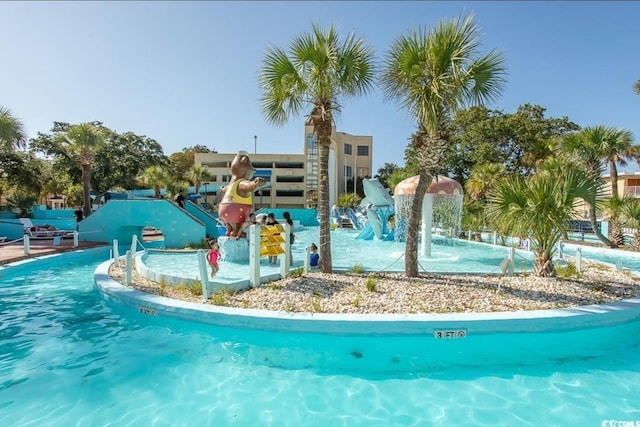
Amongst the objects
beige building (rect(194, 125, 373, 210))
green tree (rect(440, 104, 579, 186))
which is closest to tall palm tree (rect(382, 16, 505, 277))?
green tree (rect(440, 104, 579, 186))

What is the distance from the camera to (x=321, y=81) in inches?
334

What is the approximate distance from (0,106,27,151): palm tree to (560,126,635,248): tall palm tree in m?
27.8

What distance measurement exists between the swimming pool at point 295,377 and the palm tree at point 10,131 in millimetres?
16237

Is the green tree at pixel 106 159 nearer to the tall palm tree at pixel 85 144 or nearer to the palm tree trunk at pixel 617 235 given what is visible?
the tall palm tree at pixel 85 144

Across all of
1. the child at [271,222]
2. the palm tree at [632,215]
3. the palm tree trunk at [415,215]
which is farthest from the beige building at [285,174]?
the palm tree trunk at [415,215]

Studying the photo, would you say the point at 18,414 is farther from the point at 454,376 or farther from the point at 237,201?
the point at 237,201

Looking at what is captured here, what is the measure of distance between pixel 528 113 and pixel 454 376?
3519cm

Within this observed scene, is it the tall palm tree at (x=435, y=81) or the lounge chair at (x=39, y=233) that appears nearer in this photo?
the tall palm tree at (x=435, y=81)

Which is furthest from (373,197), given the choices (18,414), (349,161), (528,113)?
(349,161)

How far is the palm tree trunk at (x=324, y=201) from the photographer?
8.96m

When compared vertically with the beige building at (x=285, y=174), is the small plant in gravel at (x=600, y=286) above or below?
below

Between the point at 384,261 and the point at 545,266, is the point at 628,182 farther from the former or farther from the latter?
the point at 545,266

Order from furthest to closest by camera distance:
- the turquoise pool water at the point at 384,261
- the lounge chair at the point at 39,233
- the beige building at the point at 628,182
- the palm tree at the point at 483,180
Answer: the beige building at the point at 628,182 → the palm tree at the point at 483,180 → the lounge chair at the point at 39,233 → the turquoise pool water at the point at 384,261

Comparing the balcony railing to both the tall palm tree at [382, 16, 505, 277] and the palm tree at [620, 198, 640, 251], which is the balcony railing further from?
the tall palm tree at [382, 16, 505, 277]
